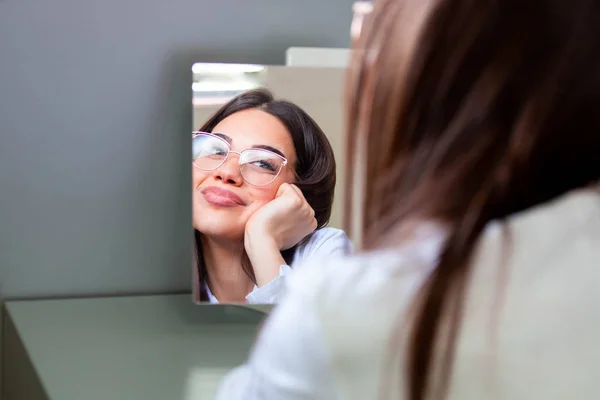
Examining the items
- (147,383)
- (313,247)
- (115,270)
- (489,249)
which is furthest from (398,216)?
(115,270)

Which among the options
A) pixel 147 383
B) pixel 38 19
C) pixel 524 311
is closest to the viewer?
pixel 524 311

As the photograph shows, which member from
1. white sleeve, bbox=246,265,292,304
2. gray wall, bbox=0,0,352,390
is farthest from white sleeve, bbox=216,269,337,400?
gray wall, bbox=0,0,352,390

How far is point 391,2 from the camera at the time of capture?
349mm

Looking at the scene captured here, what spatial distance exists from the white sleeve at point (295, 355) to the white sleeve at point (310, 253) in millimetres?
521

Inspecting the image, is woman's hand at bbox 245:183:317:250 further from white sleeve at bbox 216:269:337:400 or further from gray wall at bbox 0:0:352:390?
white sleeve at bbox 216:269:337:400

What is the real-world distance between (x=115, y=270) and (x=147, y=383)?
31 cm

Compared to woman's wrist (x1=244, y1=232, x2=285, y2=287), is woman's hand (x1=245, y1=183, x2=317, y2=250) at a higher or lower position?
higher

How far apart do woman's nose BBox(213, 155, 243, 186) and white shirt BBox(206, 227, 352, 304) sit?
0.12m

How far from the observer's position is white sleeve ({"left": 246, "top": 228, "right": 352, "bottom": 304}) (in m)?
0.86

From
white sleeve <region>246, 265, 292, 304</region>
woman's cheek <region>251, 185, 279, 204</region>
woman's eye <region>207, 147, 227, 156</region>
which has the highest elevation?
woman's eye <region>207, 147, 227, 156</region>

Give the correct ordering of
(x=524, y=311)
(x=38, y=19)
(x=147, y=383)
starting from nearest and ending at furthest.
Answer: (x=524, y=311), (x=147, y=383), (x=38, y=19)

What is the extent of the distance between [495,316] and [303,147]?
606 millimetres

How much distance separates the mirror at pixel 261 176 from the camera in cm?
87

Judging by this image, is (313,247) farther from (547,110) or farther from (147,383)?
(547,110)
